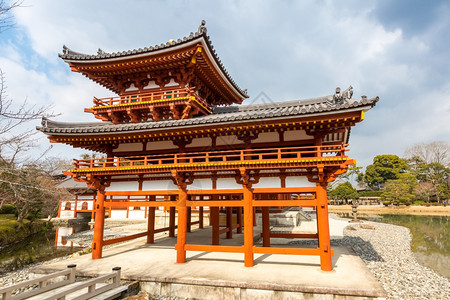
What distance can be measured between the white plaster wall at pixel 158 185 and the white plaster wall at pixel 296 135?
5832 millimetres

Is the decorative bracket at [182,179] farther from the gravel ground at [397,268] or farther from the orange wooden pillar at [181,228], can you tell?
the gravel ground at [397,268]

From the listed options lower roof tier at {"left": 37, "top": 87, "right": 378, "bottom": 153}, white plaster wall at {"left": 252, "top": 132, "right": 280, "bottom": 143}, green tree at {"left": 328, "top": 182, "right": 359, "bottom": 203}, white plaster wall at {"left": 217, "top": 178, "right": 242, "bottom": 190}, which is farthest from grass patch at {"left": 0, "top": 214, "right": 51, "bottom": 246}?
green tree at {"left": 328, "top": 182, "right": 359, "bottom": 203}

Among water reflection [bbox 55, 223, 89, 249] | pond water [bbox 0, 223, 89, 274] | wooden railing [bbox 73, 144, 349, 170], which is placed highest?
wooden railing [bbox 73, 144, 349, 170]

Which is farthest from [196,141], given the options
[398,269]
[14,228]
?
[14,228]

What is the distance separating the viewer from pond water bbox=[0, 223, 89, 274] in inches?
682

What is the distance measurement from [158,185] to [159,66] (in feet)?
22.7

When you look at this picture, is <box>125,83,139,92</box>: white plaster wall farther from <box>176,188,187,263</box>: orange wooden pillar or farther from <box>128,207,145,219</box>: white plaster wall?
<box>128,207,145,219</box>: white plaster wall

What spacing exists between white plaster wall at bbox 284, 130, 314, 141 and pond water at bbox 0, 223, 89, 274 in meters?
18.9

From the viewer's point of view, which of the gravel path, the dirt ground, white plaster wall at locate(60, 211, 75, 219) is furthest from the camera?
the dirt ground

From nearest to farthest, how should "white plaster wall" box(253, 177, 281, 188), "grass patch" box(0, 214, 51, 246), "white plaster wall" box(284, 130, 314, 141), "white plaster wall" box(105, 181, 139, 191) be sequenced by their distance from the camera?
"white plaster wall" box(253, 177, 281, 188), "white plaster wall" box(284, 130, 314, 141), "white plaster wall" box(105, 181, 139, 191), "grass patch" box(0, 214, 51, 246)

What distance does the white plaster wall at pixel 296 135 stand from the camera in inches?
420

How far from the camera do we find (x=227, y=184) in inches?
442

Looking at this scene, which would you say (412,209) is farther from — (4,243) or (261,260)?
(4,243)

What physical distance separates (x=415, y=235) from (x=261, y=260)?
75.5 ft
